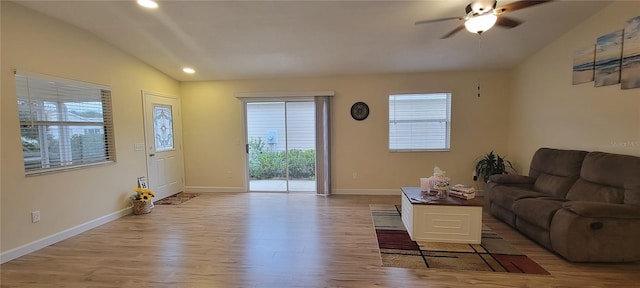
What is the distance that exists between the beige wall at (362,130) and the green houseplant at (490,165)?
0.17m

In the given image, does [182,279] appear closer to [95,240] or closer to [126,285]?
[126,285]

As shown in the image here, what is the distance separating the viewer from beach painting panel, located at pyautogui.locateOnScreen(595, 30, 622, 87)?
296 centimetres

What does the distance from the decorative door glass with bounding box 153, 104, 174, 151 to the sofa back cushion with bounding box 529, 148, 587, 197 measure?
6.20m

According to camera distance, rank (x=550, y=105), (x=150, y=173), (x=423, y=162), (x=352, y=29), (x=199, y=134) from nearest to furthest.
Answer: (x=352, y=29) → (x=550, y=105) → (x=150, y=173) → (x=423, y=162) → (x=199, y=134)

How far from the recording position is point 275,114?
18.1 ft

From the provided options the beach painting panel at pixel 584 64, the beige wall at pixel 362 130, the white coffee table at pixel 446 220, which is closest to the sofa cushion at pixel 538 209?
the white coffee table at pixel 446 220

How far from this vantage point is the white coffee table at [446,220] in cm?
299

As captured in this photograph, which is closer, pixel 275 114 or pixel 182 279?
pixel 182 279

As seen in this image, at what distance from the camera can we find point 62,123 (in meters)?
3.42

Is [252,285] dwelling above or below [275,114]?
below

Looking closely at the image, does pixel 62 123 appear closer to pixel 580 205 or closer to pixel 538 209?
pixel 538 209

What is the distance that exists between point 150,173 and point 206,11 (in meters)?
3.23

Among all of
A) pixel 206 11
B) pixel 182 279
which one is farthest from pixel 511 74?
pixel 182 279

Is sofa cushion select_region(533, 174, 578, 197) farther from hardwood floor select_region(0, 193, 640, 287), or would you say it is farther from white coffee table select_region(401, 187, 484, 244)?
white coffee table select_region(401, 187, 484, 244)
